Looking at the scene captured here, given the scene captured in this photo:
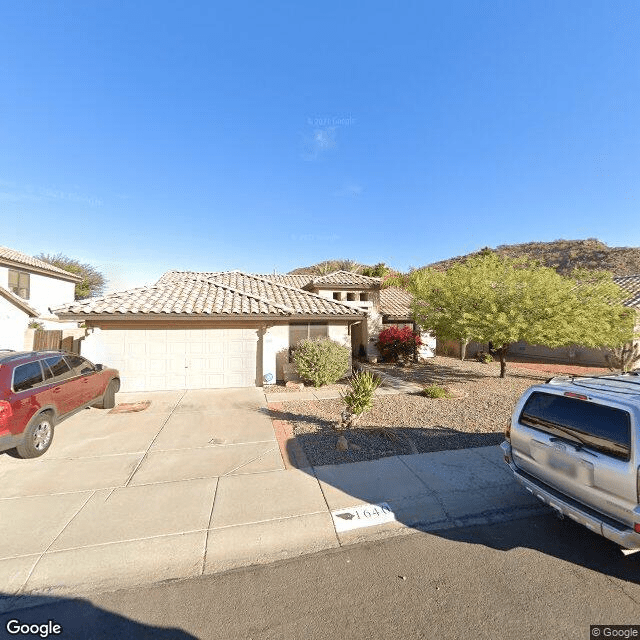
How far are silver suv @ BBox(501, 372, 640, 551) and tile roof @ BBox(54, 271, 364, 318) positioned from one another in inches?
328

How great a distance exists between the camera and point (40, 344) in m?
16.7

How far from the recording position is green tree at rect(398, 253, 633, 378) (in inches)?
387

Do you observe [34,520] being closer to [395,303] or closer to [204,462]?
[204,462]

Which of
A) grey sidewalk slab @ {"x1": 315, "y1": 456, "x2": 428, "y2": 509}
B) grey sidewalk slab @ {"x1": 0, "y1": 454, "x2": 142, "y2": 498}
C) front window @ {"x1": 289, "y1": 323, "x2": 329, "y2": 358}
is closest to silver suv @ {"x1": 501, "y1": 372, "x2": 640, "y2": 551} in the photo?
grey sidewalk slab @ {"x1": 315, "y1": 456, "x2": 428, "y2": 509}

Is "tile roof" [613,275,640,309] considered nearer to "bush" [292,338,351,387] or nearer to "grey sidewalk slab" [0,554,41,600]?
"bush" [292,338,351,387]

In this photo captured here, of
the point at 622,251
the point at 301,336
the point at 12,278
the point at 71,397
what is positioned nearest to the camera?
the point at 71,397

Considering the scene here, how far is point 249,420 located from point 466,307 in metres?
8.53

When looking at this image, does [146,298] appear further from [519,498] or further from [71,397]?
[519,498]

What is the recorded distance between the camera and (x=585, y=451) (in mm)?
3236

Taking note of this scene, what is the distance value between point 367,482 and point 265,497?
65.2 inches

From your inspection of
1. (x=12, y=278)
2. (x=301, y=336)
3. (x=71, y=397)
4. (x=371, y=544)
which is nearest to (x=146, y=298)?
(x=71, y=397)

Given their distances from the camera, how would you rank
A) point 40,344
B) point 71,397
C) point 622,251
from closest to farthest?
point 71,397 → point 40,344 → point 622,251

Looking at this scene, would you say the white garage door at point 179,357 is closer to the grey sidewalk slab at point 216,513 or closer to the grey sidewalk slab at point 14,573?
the grey sidewalk slab at point 216,513

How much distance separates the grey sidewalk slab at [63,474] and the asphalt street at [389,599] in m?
2.25
